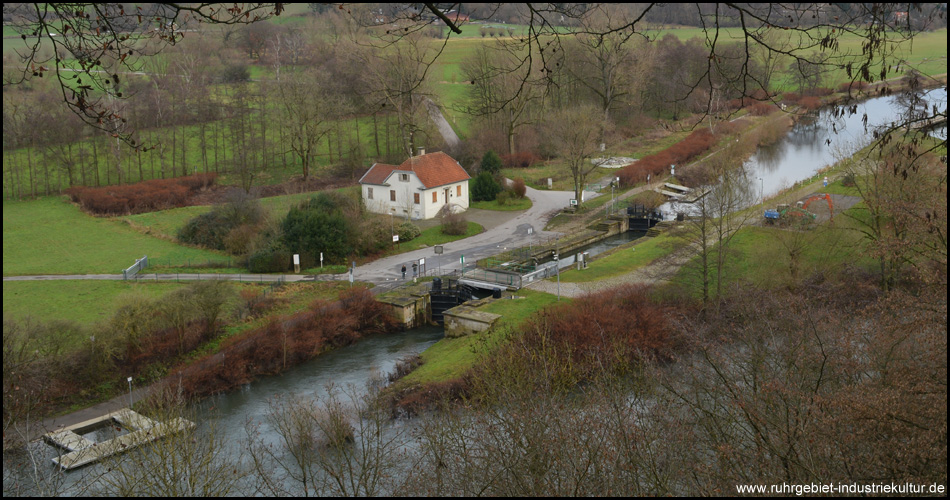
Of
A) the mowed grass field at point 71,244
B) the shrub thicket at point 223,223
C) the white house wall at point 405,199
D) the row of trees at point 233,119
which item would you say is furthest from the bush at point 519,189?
the mowed grass field at point 71,244

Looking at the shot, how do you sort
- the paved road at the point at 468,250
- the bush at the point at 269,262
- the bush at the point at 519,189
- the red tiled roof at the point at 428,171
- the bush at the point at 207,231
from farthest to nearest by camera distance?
the bush at the point at 519,189
the red tiled roof at the point at 428,171
the bush at the point at 207,231
the bush at the point at 269,262
the paved road at the point at 468,250

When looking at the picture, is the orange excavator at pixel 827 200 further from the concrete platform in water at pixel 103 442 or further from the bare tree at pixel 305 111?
the bare tree at pixel 305 111

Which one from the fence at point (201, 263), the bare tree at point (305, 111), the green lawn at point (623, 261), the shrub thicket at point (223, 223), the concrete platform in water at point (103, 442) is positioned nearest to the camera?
the concrete platform in water at point (103, 442)

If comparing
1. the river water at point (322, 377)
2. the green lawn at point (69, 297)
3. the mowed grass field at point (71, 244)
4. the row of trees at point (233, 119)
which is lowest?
the river water at point (322, 377)

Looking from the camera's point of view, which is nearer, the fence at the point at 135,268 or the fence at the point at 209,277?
the fence at the point at 209,277

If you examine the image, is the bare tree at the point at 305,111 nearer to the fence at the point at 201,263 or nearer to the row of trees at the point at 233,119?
the row of trees at the point at 233,119

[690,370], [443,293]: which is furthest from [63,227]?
[690,370]

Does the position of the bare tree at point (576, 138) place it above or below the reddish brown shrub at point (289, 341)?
above

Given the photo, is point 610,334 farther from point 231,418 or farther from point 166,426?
point 166,426
